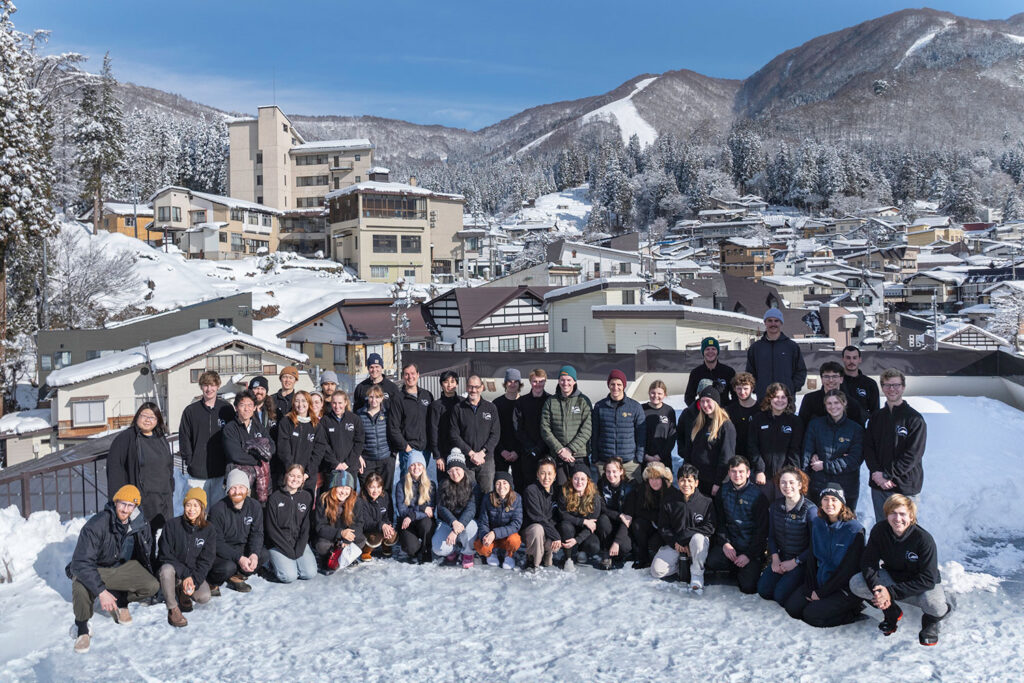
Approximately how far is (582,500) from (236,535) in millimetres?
2837

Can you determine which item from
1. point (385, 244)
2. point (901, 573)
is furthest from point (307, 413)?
point (385, 244)

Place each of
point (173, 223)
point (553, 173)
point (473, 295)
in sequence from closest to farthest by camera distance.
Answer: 1. point (473, 295)
2. point (173, 223)
3. point (553, 173)

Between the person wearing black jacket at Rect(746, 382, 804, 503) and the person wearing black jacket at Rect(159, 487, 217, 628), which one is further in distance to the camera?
the person wearing black jacket at Rect(746, 382, 804, 503)

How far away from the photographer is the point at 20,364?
1155 inches

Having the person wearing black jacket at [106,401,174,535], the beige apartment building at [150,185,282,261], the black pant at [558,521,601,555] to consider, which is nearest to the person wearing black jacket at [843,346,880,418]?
the black pant at [558,521,601,555]

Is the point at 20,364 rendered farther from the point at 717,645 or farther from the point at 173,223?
the point at 717,645

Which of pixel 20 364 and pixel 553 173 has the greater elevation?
pixel 553 173

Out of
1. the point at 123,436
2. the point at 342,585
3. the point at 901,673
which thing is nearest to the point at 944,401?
the point at 901,673

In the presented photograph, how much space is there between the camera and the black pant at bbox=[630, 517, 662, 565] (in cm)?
573

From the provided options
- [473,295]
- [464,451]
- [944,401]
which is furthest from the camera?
[473,295]

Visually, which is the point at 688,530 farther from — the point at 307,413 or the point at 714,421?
the point at 307,413

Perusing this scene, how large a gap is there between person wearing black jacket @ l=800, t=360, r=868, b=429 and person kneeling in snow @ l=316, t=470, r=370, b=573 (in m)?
3.97

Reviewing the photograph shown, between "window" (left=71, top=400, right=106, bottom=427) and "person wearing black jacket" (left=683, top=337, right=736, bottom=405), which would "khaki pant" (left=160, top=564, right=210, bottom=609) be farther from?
"window" (left=71, top=400, right=106, bottom=427)

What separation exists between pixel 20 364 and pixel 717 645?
111 feet
